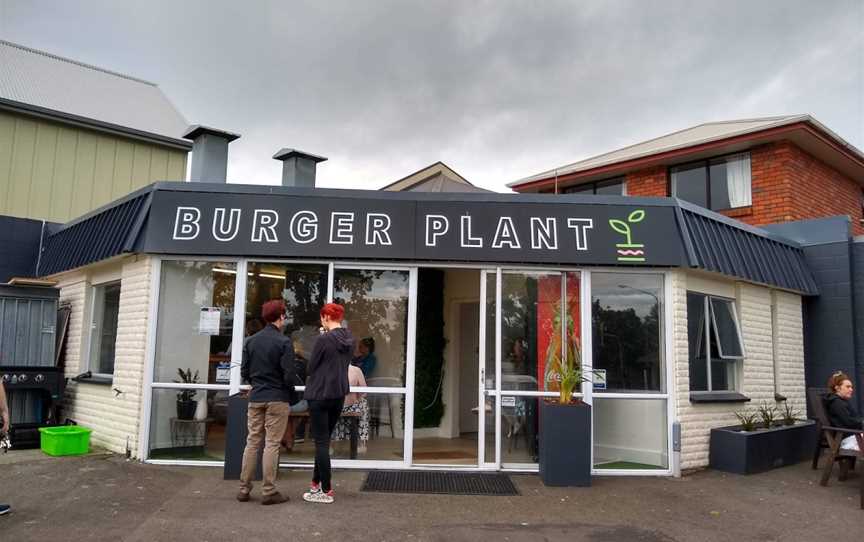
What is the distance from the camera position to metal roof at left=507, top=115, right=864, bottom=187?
1137 centimetres

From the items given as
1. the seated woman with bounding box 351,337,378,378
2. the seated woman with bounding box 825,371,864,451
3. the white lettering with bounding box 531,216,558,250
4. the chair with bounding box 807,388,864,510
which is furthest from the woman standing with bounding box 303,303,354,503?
the seated woman with bounding box 825,371,864,451

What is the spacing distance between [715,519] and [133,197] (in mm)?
7408

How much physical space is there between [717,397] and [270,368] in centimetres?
567

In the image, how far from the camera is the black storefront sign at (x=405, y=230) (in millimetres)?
7211

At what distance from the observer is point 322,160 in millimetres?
9742

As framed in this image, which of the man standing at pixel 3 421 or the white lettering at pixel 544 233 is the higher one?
the white lettering at pixel 544 233

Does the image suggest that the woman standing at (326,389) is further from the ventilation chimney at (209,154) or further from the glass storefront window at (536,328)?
the ventilation chimney at (209,154)

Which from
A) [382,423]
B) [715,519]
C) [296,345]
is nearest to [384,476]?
[382,423]

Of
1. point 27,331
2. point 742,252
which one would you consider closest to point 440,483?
point 742,252

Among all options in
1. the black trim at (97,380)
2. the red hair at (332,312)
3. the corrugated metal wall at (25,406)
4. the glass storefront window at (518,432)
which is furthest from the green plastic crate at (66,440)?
the glass storefront window at (518,432)

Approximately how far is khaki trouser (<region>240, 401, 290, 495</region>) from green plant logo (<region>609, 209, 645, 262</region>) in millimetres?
4275

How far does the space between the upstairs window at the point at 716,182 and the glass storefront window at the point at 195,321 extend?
9.82m

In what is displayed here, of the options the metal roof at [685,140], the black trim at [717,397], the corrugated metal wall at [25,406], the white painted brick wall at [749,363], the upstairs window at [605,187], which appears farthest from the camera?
the upstairs window at [605,187]

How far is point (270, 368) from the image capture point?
5.45 m
